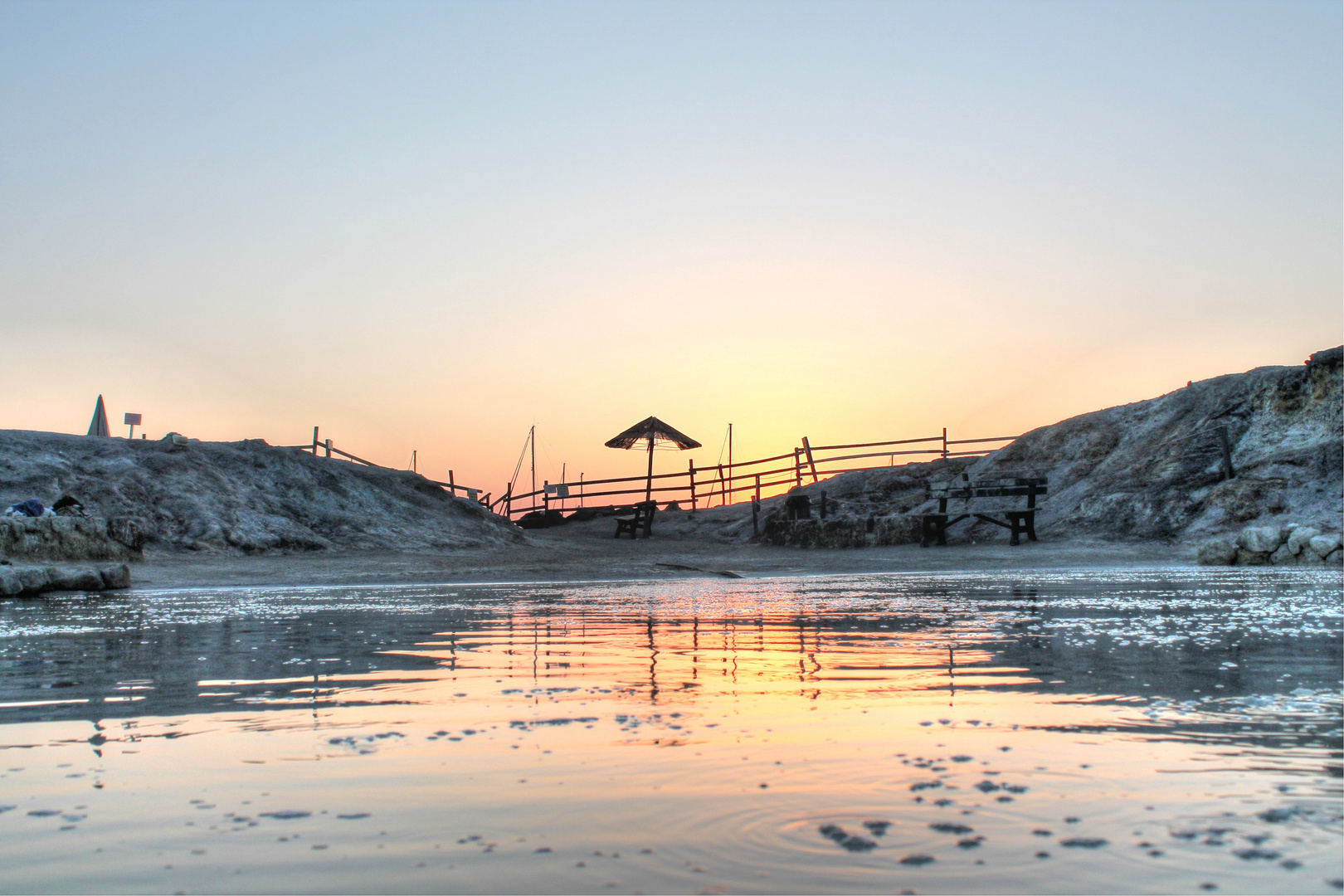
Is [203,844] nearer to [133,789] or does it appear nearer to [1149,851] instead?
[133,789]

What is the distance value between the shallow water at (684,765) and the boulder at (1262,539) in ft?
38.1

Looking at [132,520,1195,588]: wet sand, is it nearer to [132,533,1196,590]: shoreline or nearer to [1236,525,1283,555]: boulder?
[132,533,1196,590]: shoreline

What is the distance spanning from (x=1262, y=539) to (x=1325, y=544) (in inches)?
34.8

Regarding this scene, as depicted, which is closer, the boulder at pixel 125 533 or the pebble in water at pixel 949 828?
the pebble in water at pixel 949 828

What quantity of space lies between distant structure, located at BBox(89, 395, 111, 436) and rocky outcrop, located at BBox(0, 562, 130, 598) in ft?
56.7

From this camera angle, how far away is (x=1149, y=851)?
156 cm

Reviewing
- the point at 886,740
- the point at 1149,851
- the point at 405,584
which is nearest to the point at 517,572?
the point at 405,584

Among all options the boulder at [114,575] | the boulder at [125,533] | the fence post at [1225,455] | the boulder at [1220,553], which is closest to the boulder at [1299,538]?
the boulder at [1220,553]

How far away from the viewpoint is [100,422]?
28125mm

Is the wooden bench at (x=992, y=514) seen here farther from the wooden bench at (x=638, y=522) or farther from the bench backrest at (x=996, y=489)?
the wooden bench at (x=638, y=522)

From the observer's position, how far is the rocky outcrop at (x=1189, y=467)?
72.0ft

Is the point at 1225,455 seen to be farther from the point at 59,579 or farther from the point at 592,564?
the point at 59,579

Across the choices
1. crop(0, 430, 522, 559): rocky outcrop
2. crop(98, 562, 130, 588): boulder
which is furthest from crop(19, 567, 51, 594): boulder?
crop(0, 430, 522, 559): rocky outcrop

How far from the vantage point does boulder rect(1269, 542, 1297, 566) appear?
1494 cm
